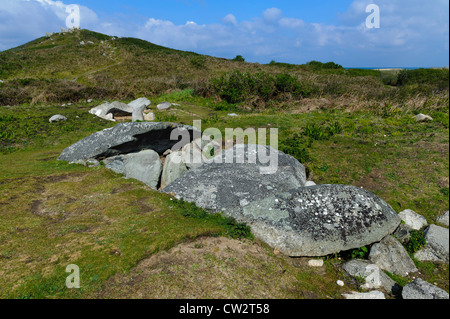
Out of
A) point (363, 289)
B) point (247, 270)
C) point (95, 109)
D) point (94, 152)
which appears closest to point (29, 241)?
point (247, 270)

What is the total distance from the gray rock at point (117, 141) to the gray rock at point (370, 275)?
7586 mm

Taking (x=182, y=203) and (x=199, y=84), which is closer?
(x=182, y=203)

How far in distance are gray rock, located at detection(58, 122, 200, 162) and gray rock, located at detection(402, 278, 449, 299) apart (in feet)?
27.9

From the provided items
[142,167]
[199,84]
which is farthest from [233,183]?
[199,84]

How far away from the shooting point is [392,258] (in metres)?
5.47

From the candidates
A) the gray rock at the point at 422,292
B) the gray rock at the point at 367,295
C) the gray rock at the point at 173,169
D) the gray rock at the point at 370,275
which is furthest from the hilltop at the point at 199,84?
the gray rock at the point at 367,295

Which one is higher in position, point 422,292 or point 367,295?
point 422,292

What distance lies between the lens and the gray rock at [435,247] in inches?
226

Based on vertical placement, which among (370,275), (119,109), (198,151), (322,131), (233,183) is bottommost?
(370,275)

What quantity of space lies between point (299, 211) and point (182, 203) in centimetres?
273

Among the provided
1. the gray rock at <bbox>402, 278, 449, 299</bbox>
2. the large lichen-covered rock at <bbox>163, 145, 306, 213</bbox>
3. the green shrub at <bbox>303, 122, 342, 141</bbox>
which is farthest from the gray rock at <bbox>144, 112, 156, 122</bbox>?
the gray rock at <bbox>402, 278, 449, 299</bbox>

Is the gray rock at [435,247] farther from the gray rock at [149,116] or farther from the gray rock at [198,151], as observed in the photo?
the gray rock at [149,116]

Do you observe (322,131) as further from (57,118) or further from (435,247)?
(57,118)

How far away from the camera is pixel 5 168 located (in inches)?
337
